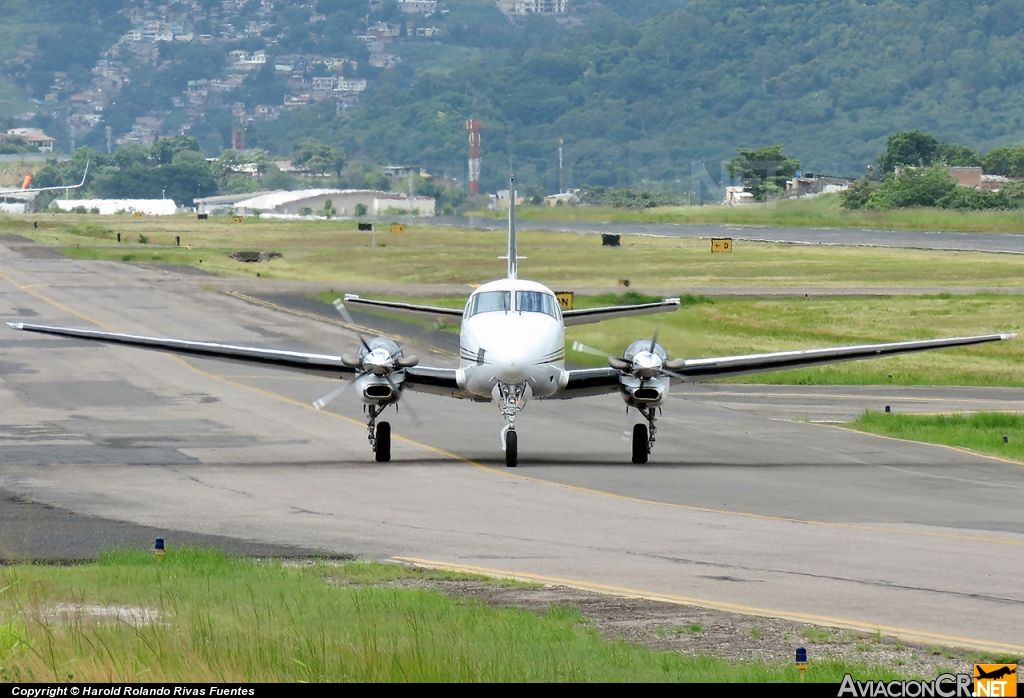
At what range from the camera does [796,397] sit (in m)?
40.5

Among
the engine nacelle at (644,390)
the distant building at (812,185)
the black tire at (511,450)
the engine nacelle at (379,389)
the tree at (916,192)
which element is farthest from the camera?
the distant building at (812,185)

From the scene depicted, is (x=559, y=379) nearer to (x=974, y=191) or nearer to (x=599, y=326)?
(x=599, y=326)

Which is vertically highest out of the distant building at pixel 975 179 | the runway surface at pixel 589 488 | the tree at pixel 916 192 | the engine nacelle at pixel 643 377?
the distant building at pixel 975 179

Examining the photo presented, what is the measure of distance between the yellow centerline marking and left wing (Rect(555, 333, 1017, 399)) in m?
9.25

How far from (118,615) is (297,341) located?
35.9 meters

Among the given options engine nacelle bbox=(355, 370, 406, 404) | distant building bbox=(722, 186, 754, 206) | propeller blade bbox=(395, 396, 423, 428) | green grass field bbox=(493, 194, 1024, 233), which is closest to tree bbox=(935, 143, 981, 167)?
distant building bbox=(722, 186, 754, 206)

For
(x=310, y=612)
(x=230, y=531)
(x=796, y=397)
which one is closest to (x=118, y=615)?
(x=310, y=612)

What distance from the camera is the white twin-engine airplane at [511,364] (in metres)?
25.2

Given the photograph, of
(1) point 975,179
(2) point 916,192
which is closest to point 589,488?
(2) point 916,192

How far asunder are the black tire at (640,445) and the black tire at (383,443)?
4529 mm

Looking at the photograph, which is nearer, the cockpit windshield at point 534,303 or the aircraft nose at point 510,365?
the aircraft nose at point 510,365

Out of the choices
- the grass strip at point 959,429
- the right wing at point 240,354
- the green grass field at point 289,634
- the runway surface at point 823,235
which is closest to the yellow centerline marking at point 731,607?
the green grass field at point 289,634

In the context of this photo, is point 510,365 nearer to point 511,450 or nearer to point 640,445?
point 511,450

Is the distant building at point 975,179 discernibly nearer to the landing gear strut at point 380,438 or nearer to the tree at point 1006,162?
the tree at point 1006,162
